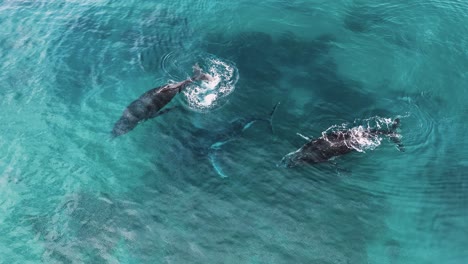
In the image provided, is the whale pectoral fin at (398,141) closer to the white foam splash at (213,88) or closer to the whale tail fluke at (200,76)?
the white foam splash at (213,88)

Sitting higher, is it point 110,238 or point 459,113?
point 459,113

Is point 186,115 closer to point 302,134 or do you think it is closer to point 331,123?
point 302,134

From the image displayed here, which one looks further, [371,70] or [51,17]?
[51,17]

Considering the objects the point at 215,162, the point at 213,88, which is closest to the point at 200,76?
the point at 213,88

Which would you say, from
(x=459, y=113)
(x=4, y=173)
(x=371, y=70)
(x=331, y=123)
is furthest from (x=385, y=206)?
(x=4, y=173)

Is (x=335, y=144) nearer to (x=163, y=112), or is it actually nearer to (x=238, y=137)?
(x=238, y=137)

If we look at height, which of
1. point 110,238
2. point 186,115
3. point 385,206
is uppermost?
point 186,115

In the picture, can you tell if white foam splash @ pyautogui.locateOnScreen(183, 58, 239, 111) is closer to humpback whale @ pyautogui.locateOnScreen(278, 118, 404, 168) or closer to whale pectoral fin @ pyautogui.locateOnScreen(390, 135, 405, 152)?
humpback whale @ pyautogui.locateOnScreen(278, 118, 404, 168)

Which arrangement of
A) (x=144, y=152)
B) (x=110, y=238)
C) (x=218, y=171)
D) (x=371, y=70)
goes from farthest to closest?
(x=371, y=70) → (x=144, y=152) → (x=218, y=171) → (x=110, y=238)
